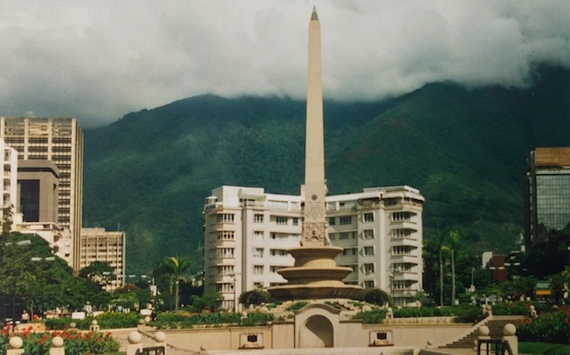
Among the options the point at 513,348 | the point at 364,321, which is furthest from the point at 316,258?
the point at 513,348

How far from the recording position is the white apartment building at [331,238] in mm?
104250

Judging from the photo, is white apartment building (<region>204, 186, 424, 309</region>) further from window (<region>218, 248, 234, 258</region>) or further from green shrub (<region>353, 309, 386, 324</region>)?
green shrub (<region>353, 309, 386, 324</region>)

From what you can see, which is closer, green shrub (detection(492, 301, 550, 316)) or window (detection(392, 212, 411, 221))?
green shrub (detection(492, 301, 550, 316))

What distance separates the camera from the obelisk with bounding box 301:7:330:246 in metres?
63.9

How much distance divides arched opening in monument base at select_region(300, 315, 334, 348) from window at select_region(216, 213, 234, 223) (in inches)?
2298

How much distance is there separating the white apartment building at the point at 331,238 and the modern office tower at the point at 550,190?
38141mm

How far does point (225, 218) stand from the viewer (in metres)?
110

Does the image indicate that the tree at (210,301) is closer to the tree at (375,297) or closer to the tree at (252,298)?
the tree at (252,298)

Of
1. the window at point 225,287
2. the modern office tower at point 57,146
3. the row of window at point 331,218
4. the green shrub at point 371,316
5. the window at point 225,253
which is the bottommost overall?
the green shrub at point 371,316

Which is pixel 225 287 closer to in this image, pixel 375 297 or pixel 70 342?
pixel 375 297

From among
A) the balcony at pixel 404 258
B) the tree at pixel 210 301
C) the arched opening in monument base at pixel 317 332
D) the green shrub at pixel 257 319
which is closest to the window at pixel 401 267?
the balcony at pixel 404 258

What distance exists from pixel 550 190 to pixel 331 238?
46.6 m

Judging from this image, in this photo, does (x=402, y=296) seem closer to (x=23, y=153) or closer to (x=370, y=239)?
(x=370, y=239)

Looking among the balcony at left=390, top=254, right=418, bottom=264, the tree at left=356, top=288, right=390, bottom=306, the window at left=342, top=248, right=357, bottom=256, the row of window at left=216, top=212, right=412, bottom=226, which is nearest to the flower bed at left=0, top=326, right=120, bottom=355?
the tree at left=356, top=288, right=390, bottom=306
